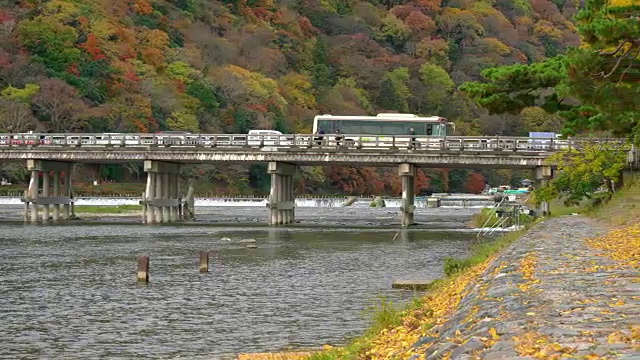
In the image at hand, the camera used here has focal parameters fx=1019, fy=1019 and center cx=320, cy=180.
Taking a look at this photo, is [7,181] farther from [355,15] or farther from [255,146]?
[355,15]

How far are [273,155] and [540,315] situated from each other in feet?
160

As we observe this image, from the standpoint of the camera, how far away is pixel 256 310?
21297 mm

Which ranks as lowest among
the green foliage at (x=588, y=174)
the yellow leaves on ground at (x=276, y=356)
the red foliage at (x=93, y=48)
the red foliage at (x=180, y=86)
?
the yellow leaves on ground at (x=276, y=356)

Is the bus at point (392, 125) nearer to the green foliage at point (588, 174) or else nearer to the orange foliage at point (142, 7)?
the green foliage at point (588, 174)

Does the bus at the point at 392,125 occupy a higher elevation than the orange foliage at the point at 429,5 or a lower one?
lower

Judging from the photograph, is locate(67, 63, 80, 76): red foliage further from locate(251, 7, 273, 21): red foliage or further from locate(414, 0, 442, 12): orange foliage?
locate(414, 0, 442, 12): orange foliage

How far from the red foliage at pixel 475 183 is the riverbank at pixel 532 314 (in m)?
113

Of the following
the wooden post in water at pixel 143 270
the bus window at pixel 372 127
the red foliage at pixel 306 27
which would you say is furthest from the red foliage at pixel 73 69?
the wooden post in water at pixel 143 270

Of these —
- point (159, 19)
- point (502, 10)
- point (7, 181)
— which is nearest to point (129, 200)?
point (7, 181)

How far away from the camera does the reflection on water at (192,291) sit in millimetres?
17406

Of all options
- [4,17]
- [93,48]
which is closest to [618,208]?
[93,48]

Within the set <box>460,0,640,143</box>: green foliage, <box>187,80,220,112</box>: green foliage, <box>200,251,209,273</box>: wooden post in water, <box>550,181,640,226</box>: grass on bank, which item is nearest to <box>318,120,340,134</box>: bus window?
<box>550,181,640,226</box>: grass on bank

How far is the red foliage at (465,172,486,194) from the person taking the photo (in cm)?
13288

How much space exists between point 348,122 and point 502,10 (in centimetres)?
11593
